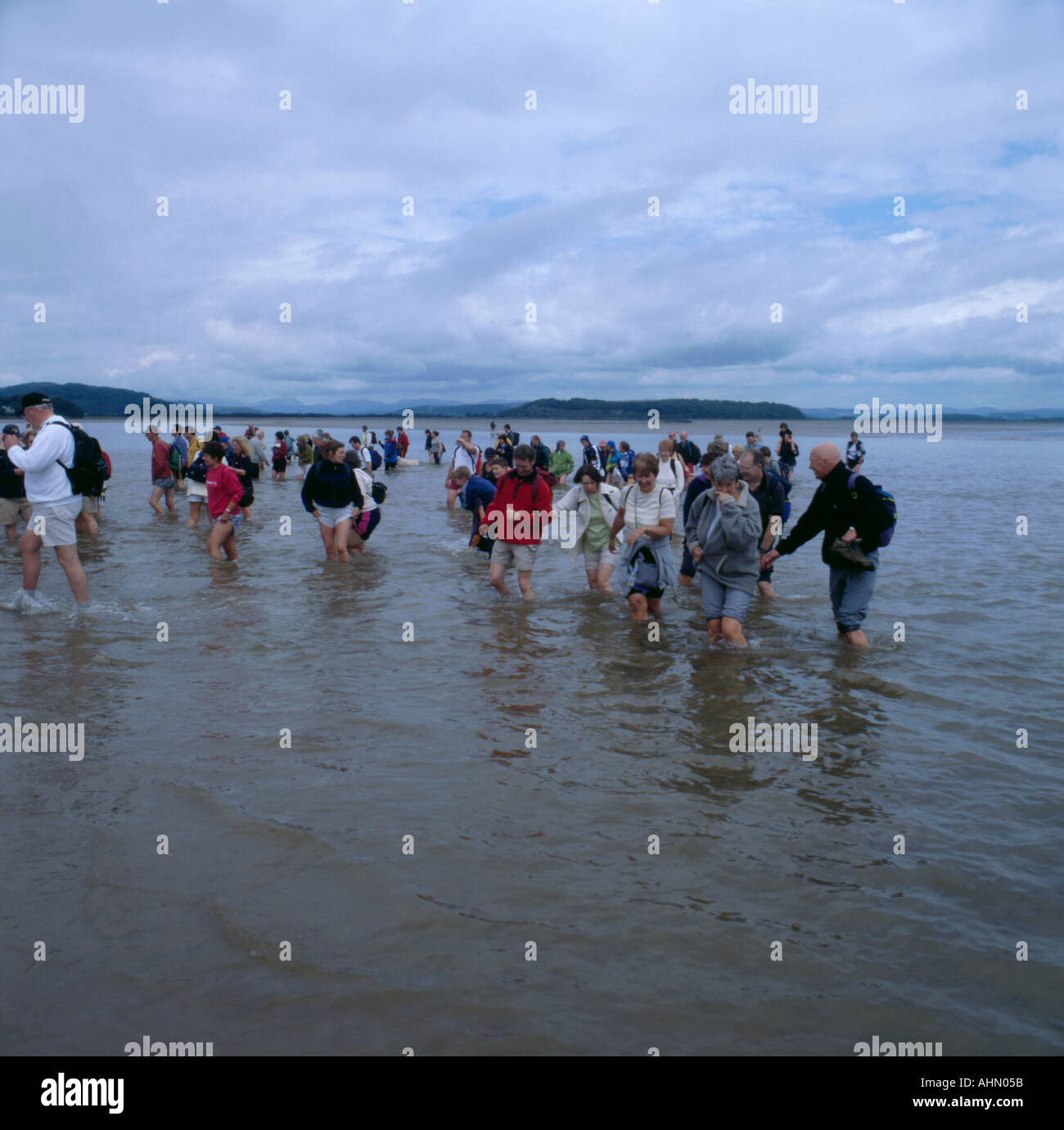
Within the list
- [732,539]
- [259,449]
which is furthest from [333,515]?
[259,449]

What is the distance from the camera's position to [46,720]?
5957mm

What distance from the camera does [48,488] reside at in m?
8.47

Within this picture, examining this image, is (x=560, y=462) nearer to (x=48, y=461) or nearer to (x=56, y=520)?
(x=56, y=520)

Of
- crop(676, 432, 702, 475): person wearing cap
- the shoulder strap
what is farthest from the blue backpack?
crop(676, 432, 702, 475): person wearing cap

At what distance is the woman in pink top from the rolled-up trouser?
7859 mm

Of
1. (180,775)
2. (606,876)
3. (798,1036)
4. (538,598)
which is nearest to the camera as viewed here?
(798,1036)

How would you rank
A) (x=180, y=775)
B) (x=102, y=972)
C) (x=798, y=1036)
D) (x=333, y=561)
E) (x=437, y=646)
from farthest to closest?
(x=333, y=561), (x=437, y=646), (x=180, y=775), (x=102, y=972), (x=798, y=1036)

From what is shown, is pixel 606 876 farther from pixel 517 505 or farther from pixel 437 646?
pixel 517 505

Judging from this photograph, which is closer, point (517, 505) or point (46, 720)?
point (46, 720)

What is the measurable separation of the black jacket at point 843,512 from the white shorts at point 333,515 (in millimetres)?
6830

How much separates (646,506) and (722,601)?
1385mm

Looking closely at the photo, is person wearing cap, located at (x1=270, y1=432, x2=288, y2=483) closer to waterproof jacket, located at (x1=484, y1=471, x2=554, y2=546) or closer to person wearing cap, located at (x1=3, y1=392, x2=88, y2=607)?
person wearing cap, located at (x1=3, y1=392, x2=88, y2=607)

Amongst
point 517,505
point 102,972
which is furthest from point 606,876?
point 517,505
